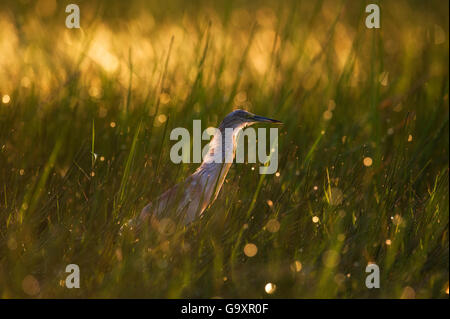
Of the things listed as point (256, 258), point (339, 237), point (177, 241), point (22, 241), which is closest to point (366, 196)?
point (339, 237)

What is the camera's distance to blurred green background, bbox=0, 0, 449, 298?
2461 mm

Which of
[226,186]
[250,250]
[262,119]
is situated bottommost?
[250,250]

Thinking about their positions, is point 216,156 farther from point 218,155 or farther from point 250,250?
point 250,250

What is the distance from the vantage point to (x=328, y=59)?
4055 mm

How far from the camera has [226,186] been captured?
309 centimetres

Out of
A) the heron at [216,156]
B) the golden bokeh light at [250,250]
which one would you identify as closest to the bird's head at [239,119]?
the heron at [216,156]

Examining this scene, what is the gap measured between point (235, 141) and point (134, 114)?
56 cm

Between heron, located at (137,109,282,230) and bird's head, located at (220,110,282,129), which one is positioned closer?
heron, located at (137,109,282,230)

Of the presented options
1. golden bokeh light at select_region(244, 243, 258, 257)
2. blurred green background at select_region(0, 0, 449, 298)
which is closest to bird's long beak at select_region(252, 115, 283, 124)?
blurred green background at select_region(0, 0, 449, 298)

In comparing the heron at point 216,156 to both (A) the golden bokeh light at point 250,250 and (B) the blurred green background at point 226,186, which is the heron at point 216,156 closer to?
(B) the blurred green background at point 226,186

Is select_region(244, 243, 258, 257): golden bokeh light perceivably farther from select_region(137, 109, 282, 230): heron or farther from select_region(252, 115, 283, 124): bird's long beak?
select_region(252, 115, 283, 124): bird's long beak

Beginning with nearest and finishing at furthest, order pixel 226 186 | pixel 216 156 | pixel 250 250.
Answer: pixel 250 250
pixel 226 186
pixel 216 156

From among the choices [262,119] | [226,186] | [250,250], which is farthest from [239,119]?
[250,250]

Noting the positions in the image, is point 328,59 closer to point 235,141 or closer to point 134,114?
point 235,141
